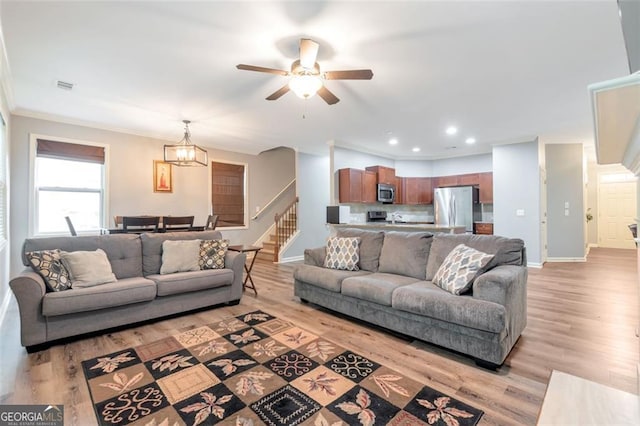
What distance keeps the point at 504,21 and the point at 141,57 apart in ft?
10.6

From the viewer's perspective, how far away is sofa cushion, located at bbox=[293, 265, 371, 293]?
3.24 m

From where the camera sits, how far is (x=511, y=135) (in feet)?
19.1

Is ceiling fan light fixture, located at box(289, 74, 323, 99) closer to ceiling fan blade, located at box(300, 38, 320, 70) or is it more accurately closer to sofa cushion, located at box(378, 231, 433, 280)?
ceiling fan blade, located at box(300, 38, 320, 70)

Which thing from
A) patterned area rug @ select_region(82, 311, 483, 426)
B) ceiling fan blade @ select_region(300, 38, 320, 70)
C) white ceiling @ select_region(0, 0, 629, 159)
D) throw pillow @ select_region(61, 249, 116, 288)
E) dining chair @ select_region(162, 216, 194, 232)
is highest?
white ceiling @ select_region(0, 0, 629, 159)

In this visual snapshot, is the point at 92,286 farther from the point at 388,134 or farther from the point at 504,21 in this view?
the point at 388,134

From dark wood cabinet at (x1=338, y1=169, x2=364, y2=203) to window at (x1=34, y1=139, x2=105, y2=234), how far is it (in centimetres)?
447

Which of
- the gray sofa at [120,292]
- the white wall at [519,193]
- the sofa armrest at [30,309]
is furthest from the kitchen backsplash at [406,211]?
the sofa armrest at [30,309]

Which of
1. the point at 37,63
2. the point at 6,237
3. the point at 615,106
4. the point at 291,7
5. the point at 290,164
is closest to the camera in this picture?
the point at 615,106

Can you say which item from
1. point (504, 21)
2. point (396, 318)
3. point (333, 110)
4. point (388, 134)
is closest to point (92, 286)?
point (396, 318)

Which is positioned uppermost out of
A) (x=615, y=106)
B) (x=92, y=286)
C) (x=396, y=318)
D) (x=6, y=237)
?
(x=615, y=106)

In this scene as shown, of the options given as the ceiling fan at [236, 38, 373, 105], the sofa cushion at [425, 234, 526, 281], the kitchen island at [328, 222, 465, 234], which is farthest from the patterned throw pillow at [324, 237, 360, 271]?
the ceiling fan at [236, 38, 373, 105]

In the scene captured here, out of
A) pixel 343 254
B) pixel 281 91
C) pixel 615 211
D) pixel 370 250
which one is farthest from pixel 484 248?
pixel 615 211

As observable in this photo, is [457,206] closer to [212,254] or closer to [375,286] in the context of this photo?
[375,286]

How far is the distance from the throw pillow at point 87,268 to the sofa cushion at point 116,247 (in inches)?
5.6
